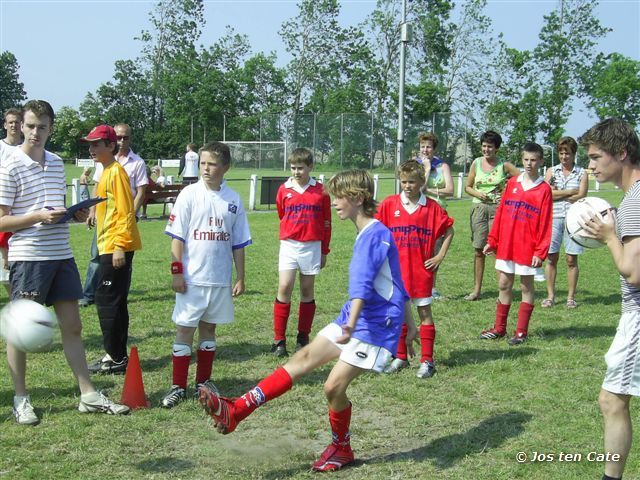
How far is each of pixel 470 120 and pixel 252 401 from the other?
40.0 meters

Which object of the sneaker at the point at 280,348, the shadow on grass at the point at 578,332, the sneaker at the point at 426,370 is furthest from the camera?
the shadow on grass at the point at 578,332

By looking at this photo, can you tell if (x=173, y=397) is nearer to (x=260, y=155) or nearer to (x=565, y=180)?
(x=565, y=180)

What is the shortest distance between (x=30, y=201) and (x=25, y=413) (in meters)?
1.53

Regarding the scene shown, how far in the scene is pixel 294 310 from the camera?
8.91m

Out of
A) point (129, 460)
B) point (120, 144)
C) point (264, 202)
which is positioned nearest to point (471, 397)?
point (129, 460)

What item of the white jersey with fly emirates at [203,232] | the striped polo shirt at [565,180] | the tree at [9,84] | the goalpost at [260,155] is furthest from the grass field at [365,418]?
the tree at [9,84]

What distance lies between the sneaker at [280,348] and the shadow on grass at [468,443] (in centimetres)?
233

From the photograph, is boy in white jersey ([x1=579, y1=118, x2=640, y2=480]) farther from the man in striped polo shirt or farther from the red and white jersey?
the red and white jersey

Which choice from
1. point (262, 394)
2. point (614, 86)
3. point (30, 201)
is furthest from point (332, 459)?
point (614, 86)

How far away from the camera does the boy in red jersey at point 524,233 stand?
7.10m

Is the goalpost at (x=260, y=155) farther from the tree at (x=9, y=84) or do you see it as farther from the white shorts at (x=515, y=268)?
the tree at (x=9, y=84)

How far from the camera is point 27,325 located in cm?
414

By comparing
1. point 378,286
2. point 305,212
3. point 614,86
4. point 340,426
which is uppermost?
point 614,86

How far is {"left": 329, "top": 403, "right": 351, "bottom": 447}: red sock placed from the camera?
4.31m
